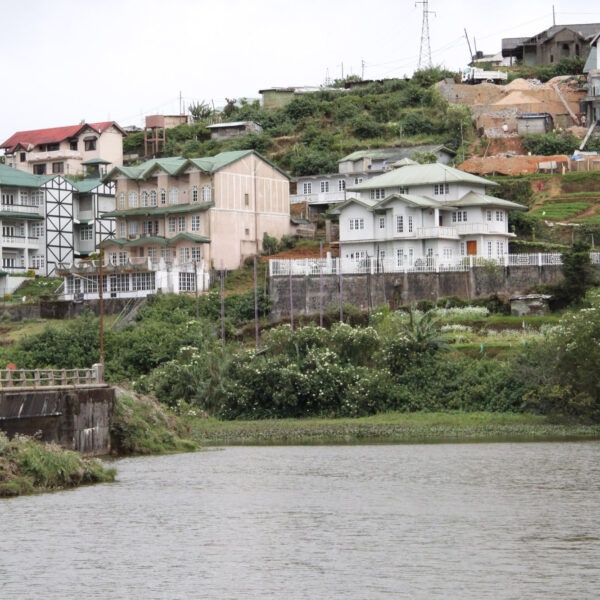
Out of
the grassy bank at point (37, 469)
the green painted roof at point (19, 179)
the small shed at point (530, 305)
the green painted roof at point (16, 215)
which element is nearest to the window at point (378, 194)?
the small shed at point (530, 305)

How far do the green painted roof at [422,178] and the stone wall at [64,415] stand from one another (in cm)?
3859

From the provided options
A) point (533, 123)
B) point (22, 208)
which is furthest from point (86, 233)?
point (533, 123)

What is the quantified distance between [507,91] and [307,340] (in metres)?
64.0

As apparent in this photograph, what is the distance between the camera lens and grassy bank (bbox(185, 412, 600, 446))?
5294 centimetres

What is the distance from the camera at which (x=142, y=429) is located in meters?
49.2

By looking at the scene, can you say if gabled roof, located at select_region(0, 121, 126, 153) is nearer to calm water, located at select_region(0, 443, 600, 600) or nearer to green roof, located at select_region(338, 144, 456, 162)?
green roof, located at select_region(338, 144, 456, 162)

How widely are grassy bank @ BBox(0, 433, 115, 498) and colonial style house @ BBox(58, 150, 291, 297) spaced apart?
43.1 m

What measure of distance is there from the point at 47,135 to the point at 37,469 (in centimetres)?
8741

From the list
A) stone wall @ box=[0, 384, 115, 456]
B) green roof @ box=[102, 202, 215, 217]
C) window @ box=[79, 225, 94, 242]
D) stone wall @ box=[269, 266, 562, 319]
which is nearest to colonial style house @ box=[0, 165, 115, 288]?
window @ box=[79, 225, 94, 242]

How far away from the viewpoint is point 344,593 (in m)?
23.7

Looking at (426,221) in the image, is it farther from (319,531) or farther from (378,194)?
(319,531)

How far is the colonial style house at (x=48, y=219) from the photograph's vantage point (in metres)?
95.7

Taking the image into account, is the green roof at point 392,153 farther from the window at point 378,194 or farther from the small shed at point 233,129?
the small shed at point 233,129

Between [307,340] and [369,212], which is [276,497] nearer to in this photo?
[307,340]
